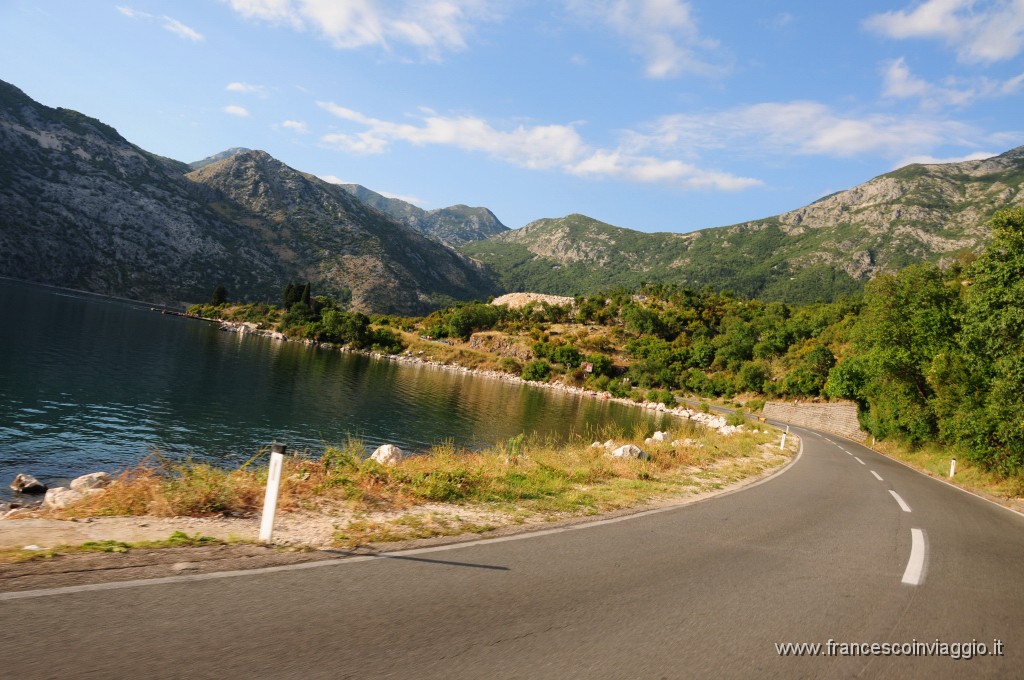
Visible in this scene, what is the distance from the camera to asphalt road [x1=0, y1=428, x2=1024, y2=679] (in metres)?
3.69

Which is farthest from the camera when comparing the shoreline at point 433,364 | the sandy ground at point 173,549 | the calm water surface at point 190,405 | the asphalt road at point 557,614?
the shoreline at point 433,364

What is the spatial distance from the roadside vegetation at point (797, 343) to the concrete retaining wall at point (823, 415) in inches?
69.4

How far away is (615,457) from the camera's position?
682 inches

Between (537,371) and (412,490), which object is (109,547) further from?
(537,371)

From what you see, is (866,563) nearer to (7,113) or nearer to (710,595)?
(710,595)

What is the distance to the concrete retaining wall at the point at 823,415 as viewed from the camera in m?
48.8

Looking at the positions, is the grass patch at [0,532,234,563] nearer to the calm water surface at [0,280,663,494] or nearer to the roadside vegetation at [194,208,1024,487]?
the calm water surface at [0,280,663,494]

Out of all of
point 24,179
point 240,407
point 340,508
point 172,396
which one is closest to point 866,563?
point 340,508

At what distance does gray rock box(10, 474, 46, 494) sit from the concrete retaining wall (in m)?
52.8

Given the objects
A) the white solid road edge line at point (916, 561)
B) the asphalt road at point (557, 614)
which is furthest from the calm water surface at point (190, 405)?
the white solid road edge line at point (916, 561)

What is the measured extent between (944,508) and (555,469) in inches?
418

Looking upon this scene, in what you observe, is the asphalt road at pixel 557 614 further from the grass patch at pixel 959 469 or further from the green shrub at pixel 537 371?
the green shrub at pixel 537 371

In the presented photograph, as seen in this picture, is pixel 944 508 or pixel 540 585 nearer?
pixel 540 585

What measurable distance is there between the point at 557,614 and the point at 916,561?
21.8 feet
